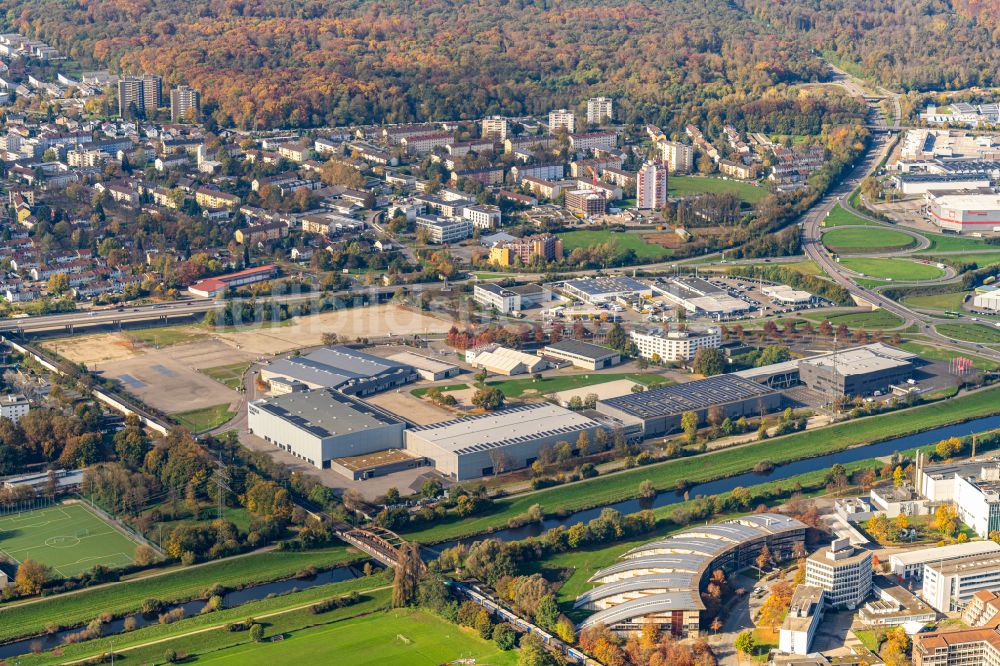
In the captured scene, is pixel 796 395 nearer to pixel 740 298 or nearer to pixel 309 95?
pixel 740 298

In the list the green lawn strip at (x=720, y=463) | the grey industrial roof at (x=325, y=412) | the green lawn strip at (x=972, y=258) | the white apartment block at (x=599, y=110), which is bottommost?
the green lawn strip at (x=720, y=463)

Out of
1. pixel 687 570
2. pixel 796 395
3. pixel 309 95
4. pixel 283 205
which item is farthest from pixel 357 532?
pixel 309 95

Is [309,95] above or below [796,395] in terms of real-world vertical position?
above

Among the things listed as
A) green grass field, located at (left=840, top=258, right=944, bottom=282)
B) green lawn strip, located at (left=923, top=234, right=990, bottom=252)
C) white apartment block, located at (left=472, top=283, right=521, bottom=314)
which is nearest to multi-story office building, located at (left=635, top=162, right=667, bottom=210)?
green grass field, located at (left=840, top=258, right=944, bottom=282)

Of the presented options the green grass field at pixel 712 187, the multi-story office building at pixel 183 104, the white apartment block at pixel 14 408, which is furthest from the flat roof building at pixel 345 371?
the multi-story office building at pixel 183 104

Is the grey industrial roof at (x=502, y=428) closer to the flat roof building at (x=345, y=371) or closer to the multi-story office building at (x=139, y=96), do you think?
the flat roof building at (x=345, y=371)

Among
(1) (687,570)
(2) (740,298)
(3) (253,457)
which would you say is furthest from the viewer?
(2) (740,298)
